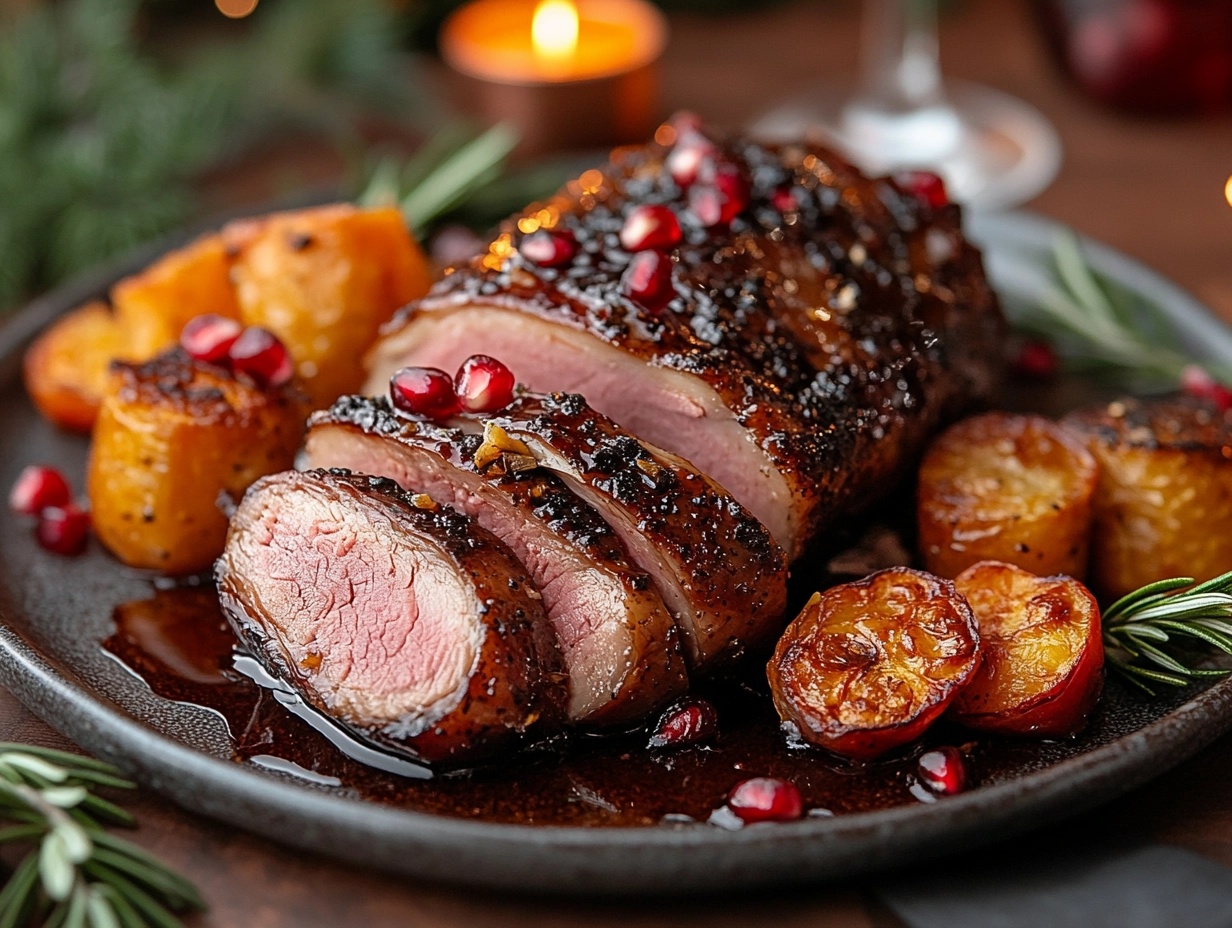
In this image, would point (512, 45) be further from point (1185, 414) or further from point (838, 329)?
point (1185, 414)

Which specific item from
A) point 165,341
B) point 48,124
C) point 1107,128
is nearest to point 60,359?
point 165,341

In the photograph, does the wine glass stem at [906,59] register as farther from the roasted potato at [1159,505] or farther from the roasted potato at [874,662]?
the roasted potato at [874,662]

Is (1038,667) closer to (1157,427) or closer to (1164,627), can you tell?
(1164,627)

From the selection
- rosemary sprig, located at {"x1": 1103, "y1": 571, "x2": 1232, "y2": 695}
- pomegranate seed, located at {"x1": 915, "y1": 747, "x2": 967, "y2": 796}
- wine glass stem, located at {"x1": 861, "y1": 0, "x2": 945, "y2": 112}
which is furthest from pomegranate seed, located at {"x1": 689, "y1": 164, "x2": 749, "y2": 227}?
wine glass stem, located at {"x1": 861, "y1": 0, "x2": 945, "y2": 112}

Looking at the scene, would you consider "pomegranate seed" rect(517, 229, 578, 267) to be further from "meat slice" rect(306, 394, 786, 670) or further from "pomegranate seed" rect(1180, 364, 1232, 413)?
"pomegranate seed" rect(1180, 364, 1232, 413)

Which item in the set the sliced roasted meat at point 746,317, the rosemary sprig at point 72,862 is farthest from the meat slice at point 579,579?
the rosemary sprig at point 72,862

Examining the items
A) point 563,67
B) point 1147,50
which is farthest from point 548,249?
point 1147,50
